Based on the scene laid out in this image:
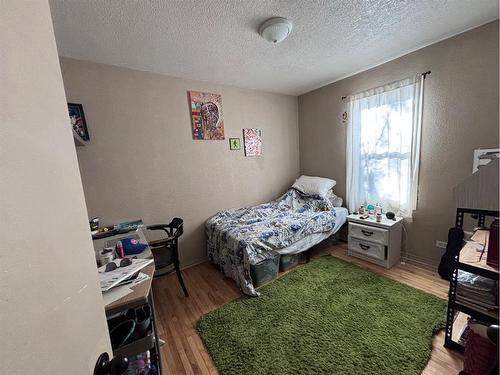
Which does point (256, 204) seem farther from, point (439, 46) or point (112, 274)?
point (439, 46)

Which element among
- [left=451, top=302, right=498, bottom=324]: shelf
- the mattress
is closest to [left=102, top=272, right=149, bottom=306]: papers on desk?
the mattress

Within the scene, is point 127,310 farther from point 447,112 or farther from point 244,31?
point 447,112

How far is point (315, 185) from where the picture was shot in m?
3.24

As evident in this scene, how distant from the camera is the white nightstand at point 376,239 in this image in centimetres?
240

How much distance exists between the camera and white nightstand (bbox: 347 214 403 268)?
2.40 metres

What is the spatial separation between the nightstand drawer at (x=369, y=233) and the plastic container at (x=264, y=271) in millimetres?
1126

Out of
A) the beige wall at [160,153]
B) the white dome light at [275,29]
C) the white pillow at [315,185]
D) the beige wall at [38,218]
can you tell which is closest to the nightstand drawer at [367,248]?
the white pillow at [315,185]

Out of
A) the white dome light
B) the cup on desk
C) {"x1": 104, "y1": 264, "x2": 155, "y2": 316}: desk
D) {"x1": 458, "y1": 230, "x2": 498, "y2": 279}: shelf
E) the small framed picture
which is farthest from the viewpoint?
the small framed picture

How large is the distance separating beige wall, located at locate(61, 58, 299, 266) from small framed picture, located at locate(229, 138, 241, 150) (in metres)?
0.07

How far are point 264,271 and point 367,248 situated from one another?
1.37 m

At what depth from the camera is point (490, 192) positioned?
1.10 metres

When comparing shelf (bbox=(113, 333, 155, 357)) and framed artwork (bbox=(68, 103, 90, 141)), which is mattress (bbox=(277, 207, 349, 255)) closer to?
shelf (bbox=(113, 333, 155, 357))

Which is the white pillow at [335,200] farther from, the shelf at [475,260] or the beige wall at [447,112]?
the shelf at [475,260]

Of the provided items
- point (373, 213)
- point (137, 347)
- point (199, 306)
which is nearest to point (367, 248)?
point (373, 213)
